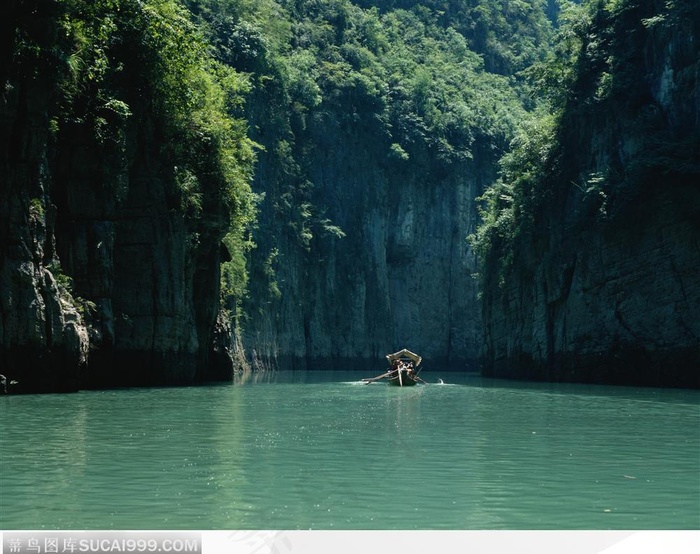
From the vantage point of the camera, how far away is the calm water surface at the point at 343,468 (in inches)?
386

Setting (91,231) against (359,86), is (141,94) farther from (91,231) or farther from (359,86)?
(359,86)

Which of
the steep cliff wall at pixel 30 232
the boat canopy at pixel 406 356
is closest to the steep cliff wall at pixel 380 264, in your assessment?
the boat canopy at pixel 406 356

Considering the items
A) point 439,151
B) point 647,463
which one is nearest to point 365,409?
point 647,463

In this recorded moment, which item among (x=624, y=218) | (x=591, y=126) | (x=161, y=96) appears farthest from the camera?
(x=591, y=126)

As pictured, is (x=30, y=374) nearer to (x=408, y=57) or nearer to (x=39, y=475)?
(x=39, y=475)

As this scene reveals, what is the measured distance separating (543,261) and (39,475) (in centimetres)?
4079

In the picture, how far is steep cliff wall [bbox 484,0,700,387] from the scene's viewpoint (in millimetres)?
39312

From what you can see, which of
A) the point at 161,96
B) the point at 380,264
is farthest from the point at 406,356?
the point at 380,264

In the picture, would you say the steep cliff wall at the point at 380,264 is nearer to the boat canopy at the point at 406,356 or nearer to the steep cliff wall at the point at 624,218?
the steep cliff wall at the point at 624,218

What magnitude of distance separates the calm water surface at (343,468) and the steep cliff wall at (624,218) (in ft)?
54.5

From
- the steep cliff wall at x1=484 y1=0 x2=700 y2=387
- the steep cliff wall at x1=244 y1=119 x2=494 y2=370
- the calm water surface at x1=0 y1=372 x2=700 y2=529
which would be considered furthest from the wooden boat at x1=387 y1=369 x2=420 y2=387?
the steep cliff wall at x1=244 y1=119 x2=494 y2=370

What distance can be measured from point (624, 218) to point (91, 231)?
2148 centimetres

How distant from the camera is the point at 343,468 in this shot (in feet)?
43.2

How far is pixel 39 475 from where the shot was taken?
39.9ft
